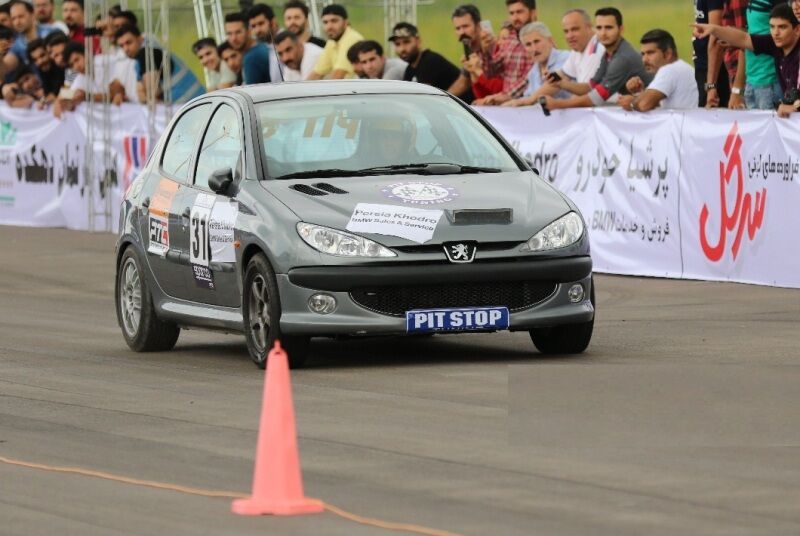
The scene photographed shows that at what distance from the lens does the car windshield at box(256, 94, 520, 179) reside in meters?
13.1

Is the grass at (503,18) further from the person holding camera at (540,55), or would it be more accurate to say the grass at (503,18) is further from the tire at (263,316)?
the tire at (263,316)

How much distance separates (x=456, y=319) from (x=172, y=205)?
2495mm

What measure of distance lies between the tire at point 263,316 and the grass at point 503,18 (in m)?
26.9

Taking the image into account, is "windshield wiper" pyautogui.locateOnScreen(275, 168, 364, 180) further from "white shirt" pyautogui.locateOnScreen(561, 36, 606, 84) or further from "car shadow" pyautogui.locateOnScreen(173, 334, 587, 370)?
"white shirt" pyautogui.locateOnScreen(561, 36, 606, 84)

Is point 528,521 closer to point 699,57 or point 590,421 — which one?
point 590,421

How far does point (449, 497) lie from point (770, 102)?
10846 mm

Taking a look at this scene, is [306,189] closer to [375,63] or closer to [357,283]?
[357,283]

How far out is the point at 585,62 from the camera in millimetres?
21000

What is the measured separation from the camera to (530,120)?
68.4 ft

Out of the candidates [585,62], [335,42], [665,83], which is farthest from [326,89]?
[335,42]

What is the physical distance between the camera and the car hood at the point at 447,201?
12.3 metres

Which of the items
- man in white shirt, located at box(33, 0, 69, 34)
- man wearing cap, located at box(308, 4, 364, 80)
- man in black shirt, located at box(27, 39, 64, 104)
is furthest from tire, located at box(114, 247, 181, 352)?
man in white shirt, located at box(33, 0, 69, 34)

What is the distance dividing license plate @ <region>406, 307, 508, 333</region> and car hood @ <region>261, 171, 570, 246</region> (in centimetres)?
39

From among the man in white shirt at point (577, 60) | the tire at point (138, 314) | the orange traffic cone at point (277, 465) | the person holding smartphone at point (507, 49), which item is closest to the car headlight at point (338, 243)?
the tire at point (138, 314)
